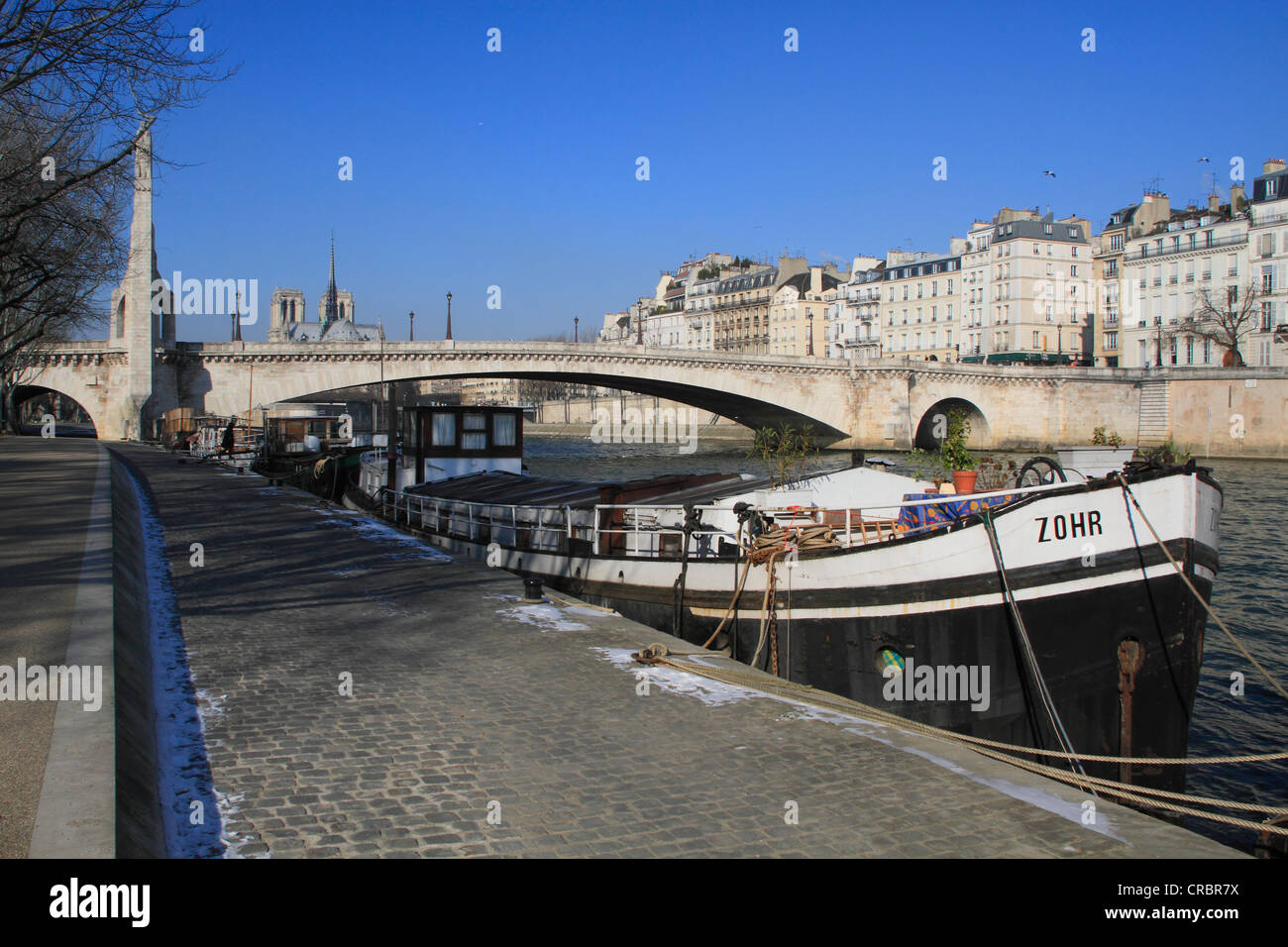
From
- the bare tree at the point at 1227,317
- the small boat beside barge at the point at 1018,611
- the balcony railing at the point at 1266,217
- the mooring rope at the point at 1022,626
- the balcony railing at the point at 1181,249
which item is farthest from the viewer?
the balcony railing at the point at 1181,249

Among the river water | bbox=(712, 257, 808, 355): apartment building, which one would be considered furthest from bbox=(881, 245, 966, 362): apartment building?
the river water

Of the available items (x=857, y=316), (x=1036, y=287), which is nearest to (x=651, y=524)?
(x=1036, y=287)

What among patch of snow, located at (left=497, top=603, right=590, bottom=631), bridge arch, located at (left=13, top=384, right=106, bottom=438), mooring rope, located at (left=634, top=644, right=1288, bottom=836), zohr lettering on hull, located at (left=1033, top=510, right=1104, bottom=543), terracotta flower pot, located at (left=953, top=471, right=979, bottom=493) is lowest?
mooring rope, located at (left=634, top=644, right=1288, bottom=836)

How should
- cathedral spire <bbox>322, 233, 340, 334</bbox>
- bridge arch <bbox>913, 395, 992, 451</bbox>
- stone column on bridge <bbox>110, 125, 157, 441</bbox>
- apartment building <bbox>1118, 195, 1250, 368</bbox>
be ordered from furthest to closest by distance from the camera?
cathedral spire <bbox>322, 233, 340, 334</bbox>
apartment building <bbox>1118, 195, 1250, 368</bbox>
bridge arch <bbox>913, 395, 992, 451</bbox>
stone column on bridge <bbox>110, 125, 157, 441</bbox>

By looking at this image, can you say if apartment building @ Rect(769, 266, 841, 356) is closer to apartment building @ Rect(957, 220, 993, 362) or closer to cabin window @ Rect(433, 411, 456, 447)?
apartment building @ Rect(957, 220, 993, 362)

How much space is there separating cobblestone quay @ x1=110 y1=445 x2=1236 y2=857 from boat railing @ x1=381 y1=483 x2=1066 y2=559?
3.44 m

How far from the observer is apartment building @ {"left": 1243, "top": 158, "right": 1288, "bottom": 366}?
66.4 m

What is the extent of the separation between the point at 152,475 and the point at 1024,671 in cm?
2303

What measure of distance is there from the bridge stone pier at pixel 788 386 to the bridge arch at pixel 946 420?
14 cm

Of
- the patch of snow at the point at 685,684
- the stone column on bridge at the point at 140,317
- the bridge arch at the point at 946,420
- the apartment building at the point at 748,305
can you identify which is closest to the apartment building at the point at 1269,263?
the bridge arch at the point at 946,420

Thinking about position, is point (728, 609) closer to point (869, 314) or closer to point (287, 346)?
point (287, 346)

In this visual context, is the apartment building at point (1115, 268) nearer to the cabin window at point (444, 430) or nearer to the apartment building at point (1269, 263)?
the apartment building at point (1269, 263)

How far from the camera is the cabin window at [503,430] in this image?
79.1 ft
